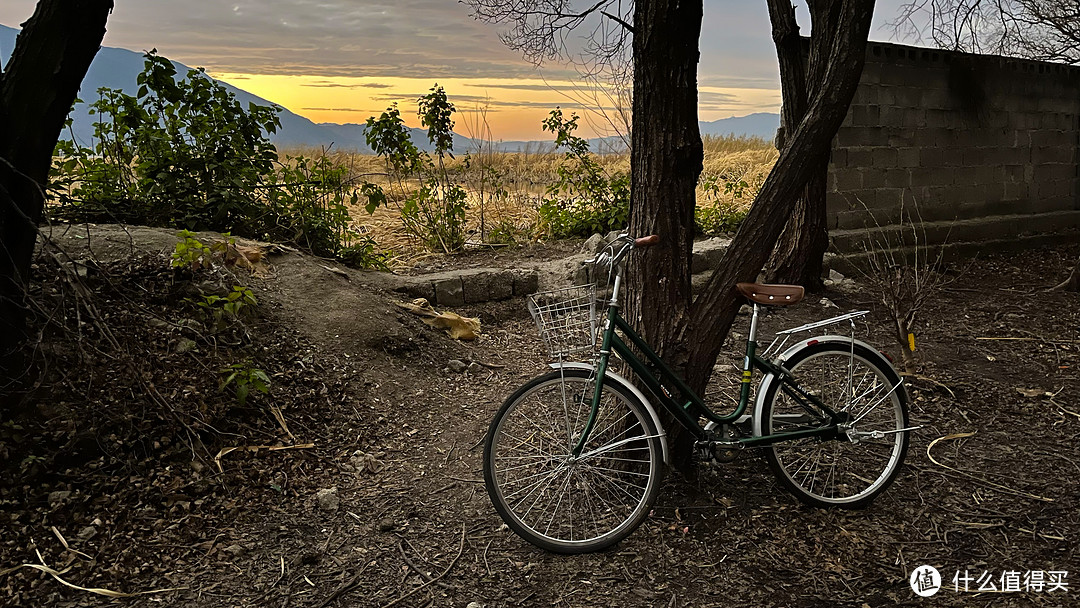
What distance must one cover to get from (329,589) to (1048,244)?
11032 mm

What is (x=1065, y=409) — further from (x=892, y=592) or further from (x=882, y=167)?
(x=882, y=167)

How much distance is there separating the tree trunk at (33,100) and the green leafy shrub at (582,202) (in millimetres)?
5324

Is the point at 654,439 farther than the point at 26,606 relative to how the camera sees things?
Yes

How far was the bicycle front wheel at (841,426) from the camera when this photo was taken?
3.62 meters

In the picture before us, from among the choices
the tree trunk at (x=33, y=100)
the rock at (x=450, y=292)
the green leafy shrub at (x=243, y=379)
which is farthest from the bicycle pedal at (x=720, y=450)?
the rock at (x=450, y=292)

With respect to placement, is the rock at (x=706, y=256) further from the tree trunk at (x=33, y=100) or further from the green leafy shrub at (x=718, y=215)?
the tree trunk at (x=33, y=100)

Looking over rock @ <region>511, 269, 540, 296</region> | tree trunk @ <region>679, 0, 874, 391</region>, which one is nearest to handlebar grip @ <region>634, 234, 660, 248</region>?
tree trunk @ <region>679, 0, 874, 391</region>

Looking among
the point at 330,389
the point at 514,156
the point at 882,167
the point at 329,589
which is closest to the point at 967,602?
the point at 329,589

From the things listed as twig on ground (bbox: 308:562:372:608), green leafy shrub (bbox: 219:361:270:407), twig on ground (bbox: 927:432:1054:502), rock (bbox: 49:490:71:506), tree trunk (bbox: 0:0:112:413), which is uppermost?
tree trunk (bbox: 0:0:112:413)

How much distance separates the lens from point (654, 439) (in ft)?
10.9

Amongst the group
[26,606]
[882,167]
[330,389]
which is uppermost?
[882,167]

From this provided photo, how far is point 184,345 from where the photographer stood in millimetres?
4277

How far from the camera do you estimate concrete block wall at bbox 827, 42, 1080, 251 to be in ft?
28.2

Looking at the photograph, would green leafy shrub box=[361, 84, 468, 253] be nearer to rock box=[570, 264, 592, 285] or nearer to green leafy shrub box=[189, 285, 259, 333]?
rock box=[570, 264, 592, 285]
